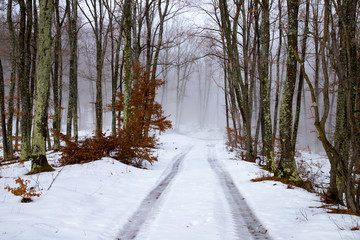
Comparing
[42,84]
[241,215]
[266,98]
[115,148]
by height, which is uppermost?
[42,84]

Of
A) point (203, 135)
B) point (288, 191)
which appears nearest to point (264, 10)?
point (288, 191)

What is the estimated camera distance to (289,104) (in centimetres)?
698

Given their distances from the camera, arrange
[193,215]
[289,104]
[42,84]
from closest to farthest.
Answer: [193,215]
[42,84]
[289,104]

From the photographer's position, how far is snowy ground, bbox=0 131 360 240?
11.1 feet

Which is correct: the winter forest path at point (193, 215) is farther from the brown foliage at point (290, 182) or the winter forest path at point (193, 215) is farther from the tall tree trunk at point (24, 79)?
the tall tree trunk at point (24, 79)

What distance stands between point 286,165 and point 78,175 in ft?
22.3

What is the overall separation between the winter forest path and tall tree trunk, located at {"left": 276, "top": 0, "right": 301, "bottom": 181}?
6.68 feet

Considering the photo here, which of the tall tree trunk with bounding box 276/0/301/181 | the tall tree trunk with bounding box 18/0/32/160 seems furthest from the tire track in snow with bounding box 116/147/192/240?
the tall tree trunk with bounding box 18/0/32/160

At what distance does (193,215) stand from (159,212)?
2.46ft

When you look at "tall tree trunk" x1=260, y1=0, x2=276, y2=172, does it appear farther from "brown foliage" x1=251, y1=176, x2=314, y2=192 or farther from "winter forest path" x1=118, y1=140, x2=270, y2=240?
"winter forest path" x1=118, y1=140, x2=270, y2=240

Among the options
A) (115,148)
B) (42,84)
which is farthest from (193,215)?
(115,148)

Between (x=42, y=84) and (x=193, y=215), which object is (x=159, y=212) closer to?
(x=193, y=215)

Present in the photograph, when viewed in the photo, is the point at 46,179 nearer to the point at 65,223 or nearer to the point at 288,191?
the point at 65,223

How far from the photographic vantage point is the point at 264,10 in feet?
28.2
